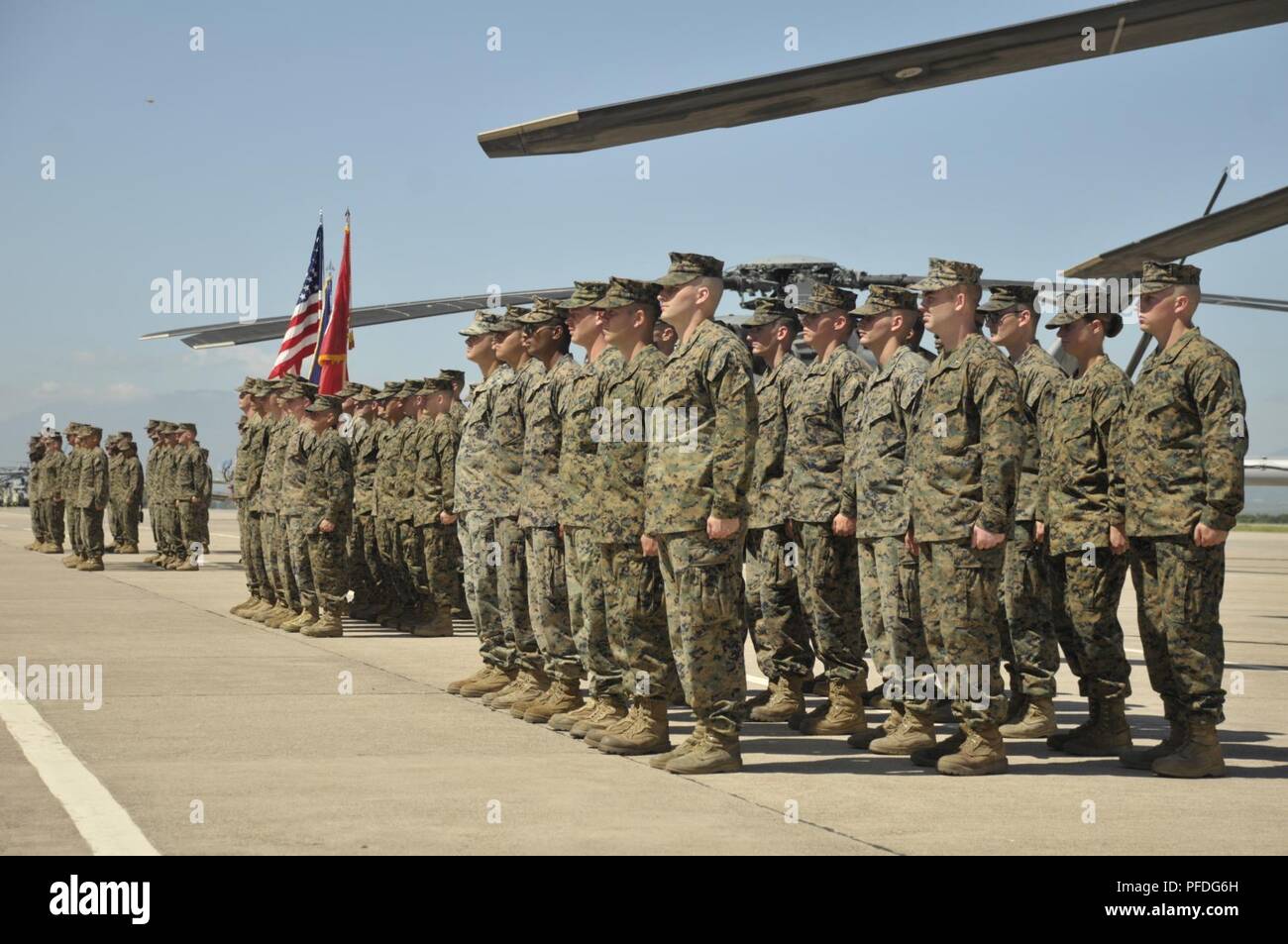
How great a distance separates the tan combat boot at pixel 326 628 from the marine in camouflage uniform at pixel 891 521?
607cm

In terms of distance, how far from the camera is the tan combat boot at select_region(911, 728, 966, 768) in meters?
6.84

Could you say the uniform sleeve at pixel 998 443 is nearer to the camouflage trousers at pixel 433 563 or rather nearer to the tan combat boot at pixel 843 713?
the tan combat boot at pixel 843 713

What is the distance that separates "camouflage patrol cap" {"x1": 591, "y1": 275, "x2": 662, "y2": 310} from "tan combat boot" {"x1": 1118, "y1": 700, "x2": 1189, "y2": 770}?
2.91 meters

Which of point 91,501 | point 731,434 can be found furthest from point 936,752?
point 91,501

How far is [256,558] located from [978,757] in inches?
359

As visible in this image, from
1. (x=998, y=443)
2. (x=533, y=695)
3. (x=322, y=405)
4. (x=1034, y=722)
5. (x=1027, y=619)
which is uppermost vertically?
(x=322, y=405)

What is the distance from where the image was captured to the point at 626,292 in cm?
724

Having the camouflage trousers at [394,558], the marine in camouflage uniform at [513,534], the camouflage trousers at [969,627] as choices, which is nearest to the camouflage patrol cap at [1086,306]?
the camouflage trousers at [969,627]

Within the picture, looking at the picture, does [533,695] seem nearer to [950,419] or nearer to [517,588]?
[517,588]

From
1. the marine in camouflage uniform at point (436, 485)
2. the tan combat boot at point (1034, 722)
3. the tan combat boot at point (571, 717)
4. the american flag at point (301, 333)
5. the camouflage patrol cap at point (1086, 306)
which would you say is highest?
the american flag at point (301, 333)

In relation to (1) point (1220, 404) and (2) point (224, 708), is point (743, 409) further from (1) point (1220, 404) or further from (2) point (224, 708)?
(2) point (224, 708)

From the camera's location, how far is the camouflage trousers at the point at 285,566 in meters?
13.1

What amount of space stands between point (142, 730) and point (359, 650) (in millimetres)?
4117

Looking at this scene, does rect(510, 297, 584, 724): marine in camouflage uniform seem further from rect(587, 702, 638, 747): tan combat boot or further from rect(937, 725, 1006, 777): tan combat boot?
rect(937, 725, 1006, 777): tan combat boot
